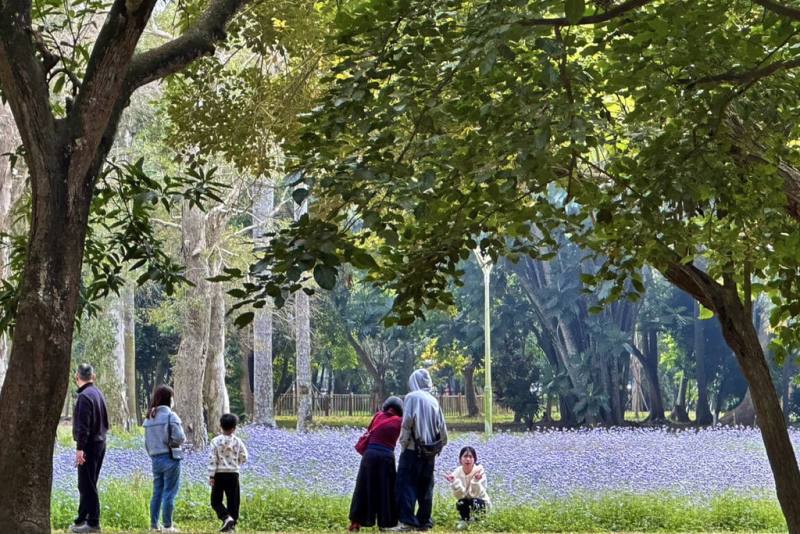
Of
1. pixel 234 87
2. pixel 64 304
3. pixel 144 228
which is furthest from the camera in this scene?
pixel 234 87

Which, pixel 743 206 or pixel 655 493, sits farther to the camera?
pixel 655 493

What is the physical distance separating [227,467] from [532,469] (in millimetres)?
5822

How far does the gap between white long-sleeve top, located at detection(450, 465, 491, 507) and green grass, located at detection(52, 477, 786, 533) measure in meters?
0.34

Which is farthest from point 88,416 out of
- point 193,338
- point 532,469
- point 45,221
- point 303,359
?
point 303,359

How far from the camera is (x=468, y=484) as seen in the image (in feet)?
51.3

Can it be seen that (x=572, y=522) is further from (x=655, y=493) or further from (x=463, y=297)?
(x=463, y=297)

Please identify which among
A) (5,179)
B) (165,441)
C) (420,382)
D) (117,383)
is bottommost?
(165,441)

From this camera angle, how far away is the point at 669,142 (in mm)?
8227

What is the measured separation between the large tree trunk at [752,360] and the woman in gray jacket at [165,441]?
5234mm

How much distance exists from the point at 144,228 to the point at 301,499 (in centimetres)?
803

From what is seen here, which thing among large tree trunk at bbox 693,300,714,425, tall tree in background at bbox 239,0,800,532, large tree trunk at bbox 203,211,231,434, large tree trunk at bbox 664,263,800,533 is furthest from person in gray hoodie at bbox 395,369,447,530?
large tree trunk at bbox 693,300,714,425

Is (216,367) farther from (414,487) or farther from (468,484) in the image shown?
(414,487)

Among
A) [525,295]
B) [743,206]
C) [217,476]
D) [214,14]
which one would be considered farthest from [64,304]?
[525,295]

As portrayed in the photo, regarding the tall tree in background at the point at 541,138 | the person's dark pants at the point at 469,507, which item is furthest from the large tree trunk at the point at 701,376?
the tall tree in background at the point at 541,138
